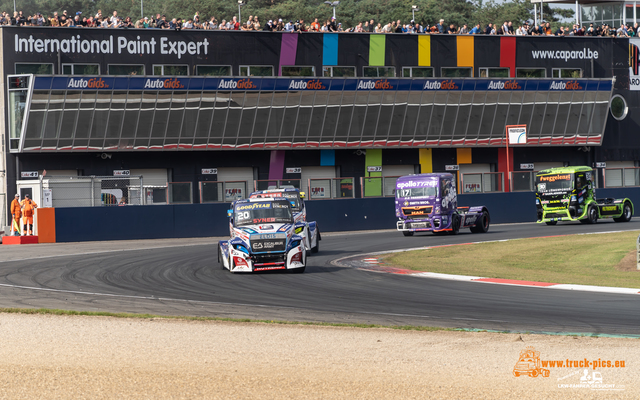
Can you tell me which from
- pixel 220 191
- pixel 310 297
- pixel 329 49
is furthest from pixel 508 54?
pixel 310 297

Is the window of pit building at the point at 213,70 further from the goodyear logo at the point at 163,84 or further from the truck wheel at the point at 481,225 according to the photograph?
the truck wheel at the point at 481,225

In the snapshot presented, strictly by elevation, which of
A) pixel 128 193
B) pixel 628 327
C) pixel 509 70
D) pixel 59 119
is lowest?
pixel 628 327

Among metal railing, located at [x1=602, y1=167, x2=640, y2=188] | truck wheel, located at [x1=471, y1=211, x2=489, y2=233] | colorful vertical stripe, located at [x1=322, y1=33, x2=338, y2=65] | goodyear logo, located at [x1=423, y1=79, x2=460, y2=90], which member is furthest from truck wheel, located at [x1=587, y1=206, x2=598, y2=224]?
colorful vertical stripe, located at [x1=322, y1=33, x2=338, y2=65]

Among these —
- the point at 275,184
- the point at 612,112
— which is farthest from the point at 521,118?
the point at 275,184

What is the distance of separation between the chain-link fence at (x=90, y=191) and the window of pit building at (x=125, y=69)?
378 inches

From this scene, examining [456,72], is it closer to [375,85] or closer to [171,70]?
[375,85]

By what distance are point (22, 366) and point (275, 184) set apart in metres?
31.7

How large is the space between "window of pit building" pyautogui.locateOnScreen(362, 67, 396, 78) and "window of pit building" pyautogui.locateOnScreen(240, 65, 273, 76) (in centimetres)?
598

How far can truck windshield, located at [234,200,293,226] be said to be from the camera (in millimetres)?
19219

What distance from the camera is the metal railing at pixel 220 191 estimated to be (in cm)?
3612

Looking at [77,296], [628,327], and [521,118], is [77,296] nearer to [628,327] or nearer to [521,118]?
[628,327]

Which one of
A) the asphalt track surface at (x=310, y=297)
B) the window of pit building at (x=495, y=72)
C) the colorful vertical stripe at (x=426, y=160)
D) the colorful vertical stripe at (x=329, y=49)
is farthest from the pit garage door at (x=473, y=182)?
the asphalt track surface at (x=310, y=297)

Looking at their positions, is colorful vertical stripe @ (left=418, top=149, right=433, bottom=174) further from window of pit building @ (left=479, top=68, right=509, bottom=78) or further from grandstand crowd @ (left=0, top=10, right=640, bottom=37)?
grandstand crowd @ (left=0, top=10, right=640, bottom=37)

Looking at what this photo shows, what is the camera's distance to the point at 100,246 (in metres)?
30.2
